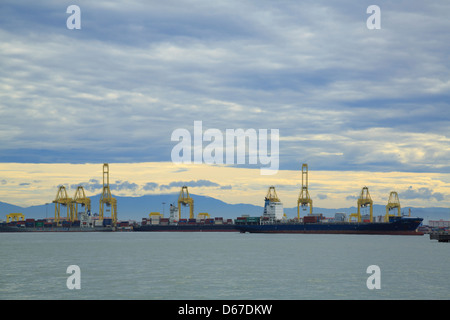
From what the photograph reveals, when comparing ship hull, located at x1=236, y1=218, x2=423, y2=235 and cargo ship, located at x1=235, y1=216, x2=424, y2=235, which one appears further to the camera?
cargo ship, located at x1=235, y1=216, x2=424, y2=235

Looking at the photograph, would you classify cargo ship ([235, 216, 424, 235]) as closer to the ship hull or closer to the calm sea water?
the ship hull

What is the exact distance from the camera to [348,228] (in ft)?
570

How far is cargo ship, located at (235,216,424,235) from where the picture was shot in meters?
166

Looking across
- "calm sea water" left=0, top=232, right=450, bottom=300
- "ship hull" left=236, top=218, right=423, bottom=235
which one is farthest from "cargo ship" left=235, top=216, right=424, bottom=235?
"calm sea water" left=0, top=232, right=450, bottom=300

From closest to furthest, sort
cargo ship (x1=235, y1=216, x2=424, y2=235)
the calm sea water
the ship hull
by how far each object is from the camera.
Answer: the calm sea water, the ship hull, cargo ship (x1=235, y1=216, x2=424, y2=235)

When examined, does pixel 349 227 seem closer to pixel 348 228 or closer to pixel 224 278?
pixel 348 228

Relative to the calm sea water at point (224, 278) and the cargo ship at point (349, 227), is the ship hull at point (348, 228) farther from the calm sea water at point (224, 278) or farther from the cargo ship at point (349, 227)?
the calm sea water at point (224, 278)

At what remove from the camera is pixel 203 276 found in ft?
170

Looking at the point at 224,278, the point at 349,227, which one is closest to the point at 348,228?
the point at 349,227
